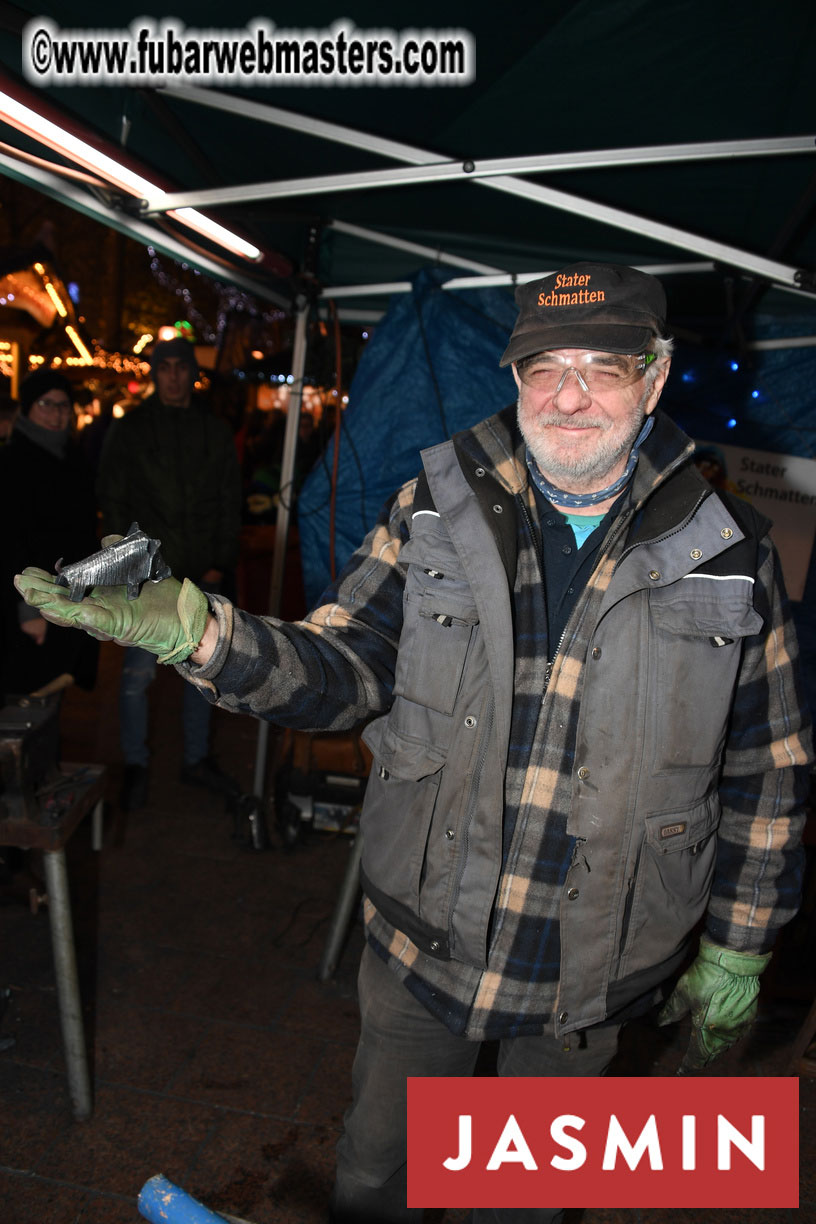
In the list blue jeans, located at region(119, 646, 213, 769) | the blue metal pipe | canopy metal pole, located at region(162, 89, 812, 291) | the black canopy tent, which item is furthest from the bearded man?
blue jeans, located at region(119, 646, 213, 769)

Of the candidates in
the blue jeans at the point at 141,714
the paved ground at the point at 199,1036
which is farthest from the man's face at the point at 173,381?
the paved ground at the point at 199,1036

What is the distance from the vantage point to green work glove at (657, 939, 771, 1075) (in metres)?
2.08

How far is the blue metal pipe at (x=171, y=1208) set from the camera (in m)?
0.92

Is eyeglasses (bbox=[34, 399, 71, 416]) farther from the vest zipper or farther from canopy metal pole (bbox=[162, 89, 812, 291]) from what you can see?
the vest zipper

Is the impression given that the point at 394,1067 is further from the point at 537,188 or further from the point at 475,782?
the point at 537,188

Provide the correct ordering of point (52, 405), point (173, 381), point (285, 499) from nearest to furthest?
point (52, 405), point (285, 499), point (173, 381)

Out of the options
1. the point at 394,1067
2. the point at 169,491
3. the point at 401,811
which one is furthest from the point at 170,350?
the point at 394,1067

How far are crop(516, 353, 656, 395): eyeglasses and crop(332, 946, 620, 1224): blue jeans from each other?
4.62 feet

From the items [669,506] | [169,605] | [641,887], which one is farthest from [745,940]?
[169,605]

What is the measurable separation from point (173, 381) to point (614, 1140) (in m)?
4.45

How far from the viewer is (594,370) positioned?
6.44 ft

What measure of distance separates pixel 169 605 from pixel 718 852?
1.41 metres

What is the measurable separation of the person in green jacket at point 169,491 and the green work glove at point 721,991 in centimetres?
353

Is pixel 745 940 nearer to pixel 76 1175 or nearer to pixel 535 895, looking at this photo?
pixel 535 895
